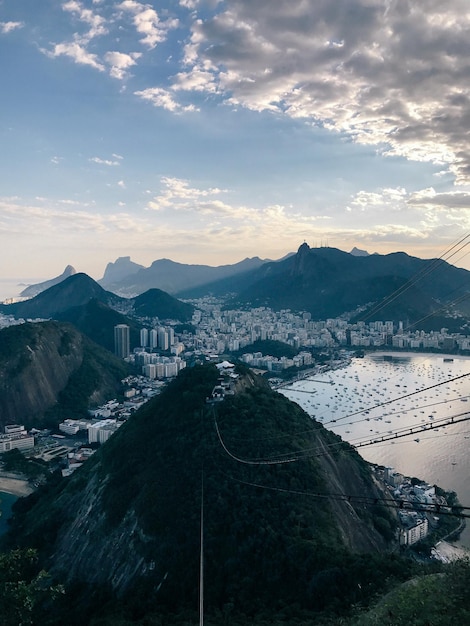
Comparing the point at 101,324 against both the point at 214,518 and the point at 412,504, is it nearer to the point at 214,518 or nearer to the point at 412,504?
the point at 412,504

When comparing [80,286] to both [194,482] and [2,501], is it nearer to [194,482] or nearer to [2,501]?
[2,501]

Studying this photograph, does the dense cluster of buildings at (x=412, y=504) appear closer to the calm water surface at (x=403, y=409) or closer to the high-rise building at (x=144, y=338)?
the calm water surface at (x=403, y=409)

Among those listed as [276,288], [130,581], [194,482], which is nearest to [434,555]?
[194,482]

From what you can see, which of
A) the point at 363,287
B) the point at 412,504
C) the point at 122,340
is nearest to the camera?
the point at 412,504

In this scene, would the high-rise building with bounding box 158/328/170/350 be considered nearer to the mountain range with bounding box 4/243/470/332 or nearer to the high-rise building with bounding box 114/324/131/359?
the high-rise building with bounding box 114/324/131/359

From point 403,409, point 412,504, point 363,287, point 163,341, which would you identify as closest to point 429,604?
point 412,504

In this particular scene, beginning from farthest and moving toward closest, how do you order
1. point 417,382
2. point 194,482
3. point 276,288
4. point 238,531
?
1. point 276,288
2. point 417,382
3. point 194,482
4. point 238,531

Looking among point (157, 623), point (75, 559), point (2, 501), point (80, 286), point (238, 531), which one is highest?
point (80, 286)

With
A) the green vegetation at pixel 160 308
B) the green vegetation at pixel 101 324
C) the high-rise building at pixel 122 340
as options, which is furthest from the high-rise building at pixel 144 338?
the green vegetation at pixel 160 308
